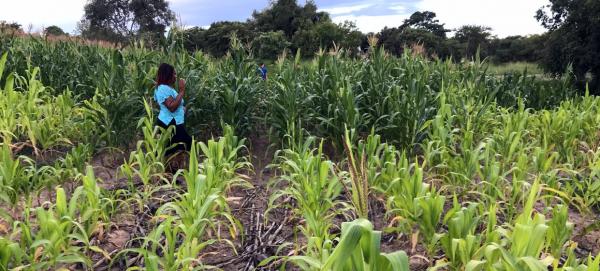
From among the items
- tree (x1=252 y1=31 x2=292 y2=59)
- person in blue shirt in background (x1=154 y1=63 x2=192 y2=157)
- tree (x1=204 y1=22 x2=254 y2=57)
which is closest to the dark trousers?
person in blue shirt in background (x1=154 y1=63 x2=192 y2=157)

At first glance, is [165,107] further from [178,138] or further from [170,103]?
[178,138]

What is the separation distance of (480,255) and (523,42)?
5076 cm

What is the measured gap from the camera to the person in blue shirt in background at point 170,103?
4414 mm

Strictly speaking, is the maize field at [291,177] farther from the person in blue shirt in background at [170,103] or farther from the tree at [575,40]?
the tree at [575,40]

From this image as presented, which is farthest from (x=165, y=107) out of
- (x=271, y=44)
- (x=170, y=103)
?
(x=271, y=44)

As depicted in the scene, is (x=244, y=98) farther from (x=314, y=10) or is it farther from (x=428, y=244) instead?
(x=314, y=10)

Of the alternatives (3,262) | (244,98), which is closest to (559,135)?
(244,98)

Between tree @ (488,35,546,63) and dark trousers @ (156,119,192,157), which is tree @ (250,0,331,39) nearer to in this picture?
tree @ (488,35,546,63)

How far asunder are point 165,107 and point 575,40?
19520 millimetres

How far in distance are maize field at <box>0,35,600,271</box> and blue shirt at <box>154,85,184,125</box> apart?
0.68ft

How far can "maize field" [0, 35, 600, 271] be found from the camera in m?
2.28

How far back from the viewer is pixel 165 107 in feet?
14.8

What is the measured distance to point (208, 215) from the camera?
2762 millimetres

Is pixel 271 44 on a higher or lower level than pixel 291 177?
higher
